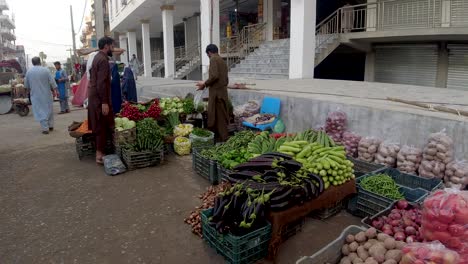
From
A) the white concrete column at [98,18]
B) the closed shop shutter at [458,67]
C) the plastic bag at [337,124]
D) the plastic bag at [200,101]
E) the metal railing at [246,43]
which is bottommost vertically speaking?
the plastic bag at [337,124]

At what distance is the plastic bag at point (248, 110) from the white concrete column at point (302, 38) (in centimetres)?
457

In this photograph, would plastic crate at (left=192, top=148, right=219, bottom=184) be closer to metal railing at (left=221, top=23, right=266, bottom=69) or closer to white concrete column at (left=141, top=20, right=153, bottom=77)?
metal railing at (left=221, top=23, right=266, bottom=69)

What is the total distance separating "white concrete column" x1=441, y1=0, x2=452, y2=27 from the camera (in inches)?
443

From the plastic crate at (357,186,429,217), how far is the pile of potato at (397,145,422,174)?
0.52m

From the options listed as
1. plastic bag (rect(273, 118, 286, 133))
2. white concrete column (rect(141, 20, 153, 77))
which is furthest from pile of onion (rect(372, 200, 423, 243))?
white concrete column (rect(141, 20, 153, 77))

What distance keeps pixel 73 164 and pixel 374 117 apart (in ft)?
16.4

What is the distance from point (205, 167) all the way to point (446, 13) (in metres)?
10.5

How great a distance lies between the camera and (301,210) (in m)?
3.31

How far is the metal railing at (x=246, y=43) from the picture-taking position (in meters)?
17.6

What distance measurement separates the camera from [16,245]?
135 inches

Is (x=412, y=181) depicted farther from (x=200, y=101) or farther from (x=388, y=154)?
(x=200, y=101)

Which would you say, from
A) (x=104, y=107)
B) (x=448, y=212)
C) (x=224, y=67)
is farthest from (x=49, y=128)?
(x=448, y=212)

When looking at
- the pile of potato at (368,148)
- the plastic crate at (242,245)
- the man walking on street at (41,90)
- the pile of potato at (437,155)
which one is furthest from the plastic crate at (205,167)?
the man walking on street at (41,90)

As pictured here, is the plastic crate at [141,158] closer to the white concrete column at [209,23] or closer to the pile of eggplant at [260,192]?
the pile of eggplant at [260,192]
